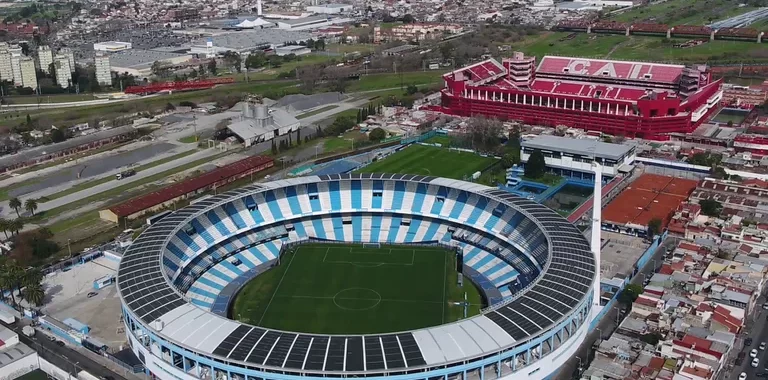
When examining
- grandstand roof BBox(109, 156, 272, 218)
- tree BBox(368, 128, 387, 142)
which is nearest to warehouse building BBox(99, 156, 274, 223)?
grandstand roof BBox(109, 156, 272, 218)

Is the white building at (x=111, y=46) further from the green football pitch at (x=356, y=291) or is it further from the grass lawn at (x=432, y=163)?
the green football pitch at (x=356, y=291)

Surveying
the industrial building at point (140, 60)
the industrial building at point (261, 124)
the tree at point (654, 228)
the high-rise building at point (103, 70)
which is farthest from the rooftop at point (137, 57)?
the tree at point (654, 228)

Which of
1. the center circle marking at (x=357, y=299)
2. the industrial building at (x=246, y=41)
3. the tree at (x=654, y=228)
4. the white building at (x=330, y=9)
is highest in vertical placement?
the white building at (x=330, y=9)

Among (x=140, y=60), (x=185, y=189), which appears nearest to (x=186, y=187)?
(x=185, y=189)

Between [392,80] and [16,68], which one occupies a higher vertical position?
[16,68]

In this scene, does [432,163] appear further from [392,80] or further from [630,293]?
[392,80]

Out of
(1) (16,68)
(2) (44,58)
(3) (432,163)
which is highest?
(2) (44,58)
